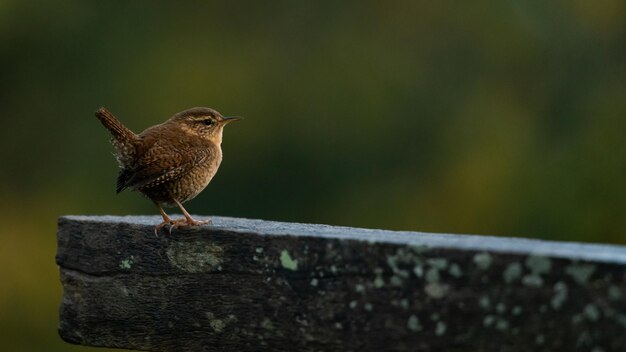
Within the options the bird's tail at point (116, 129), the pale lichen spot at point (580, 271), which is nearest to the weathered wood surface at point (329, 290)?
the pale lichen spot at point (580, 271)

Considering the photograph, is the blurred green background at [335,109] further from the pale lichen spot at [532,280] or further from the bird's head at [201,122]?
the pale lichen spot at [532,280]

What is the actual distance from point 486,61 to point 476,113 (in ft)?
4.82

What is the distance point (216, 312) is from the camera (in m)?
2.63

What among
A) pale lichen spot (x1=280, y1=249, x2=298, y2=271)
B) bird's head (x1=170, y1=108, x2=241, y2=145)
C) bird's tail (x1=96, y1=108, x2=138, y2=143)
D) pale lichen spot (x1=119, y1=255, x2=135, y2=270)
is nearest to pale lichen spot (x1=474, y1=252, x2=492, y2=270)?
pale lichen spot (x1=280, y1=249, x2=298, y2=271)

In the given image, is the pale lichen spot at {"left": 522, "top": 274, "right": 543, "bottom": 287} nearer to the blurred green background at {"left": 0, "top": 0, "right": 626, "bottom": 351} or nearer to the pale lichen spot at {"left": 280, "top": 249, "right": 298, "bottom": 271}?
the pale lichen spot at {"left": 280, "top": 249, "right": 298, "bottom": 271}

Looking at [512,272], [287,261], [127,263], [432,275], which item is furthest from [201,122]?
[512,272]

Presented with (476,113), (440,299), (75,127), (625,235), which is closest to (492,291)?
(440,299)

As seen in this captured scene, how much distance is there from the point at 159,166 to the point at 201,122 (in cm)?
64

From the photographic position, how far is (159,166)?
4086mm

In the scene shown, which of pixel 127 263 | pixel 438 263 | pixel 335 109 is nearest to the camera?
pixel 438 263

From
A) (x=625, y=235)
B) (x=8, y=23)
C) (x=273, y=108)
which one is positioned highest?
(x=8, y=23)

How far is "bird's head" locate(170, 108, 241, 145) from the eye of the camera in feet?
15.0

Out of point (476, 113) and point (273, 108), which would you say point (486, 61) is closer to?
point (476, 113)

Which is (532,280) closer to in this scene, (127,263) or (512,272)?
(512,272)
